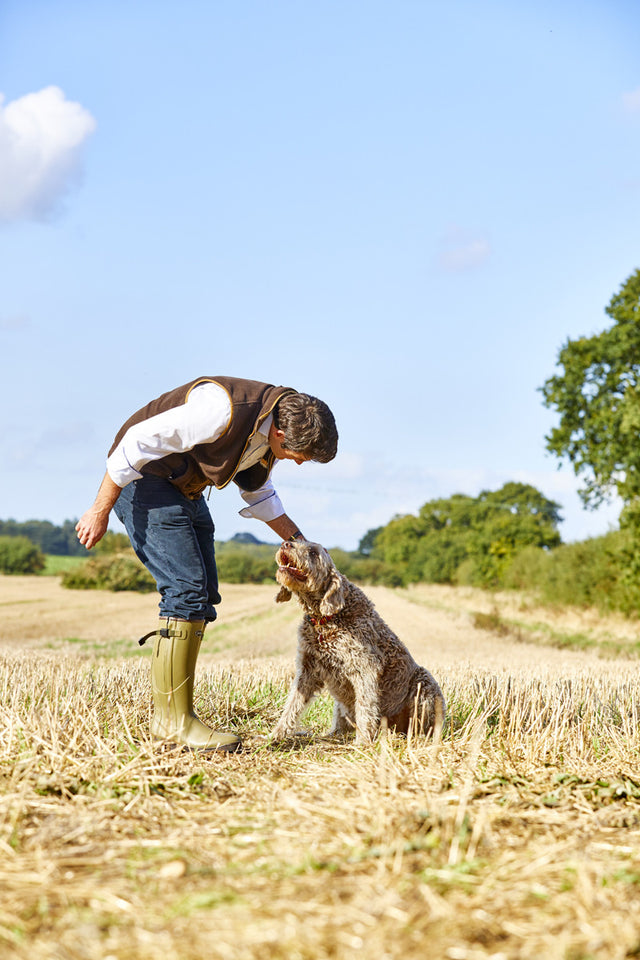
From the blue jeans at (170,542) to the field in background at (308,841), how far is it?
811 mm

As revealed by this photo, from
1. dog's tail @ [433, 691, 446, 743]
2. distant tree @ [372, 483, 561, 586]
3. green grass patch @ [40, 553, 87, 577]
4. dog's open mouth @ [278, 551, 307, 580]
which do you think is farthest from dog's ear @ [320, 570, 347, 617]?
green grass patch @ [40, 553, 87, 577]

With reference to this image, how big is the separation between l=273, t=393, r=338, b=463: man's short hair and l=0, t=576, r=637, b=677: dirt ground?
4.60 m

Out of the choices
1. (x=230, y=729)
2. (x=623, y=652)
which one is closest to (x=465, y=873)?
(x=230, y=729)

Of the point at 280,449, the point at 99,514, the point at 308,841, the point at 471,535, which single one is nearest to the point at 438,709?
the point at 280,449

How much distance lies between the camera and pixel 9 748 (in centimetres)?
394

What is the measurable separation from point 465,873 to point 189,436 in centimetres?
268

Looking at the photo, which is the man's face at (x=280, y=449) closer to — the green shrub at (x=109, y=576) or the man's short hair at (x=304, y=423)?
the man's short hair at (x=304, y=423)

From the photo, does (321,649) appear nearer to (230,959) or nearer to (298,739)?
(298,739)

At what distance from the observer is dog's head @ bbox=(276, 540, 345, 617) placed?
477 centimetres

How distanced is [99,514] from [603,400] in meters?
25.5

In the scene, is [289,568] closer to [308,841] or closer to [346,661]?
[346,661]

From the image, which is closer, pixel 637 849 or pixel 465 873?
pixel 465 873

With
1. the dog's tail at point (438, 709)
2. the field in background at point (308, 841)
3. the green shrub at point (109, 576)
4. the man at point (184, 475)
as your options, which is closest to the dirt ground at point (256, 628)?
the green shrub at point (109, 576)

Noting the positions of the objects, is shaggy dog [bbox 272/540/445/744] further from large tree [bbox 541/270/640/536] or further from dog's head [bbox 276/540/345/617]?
large tree [bbox 541/270/640/536]
